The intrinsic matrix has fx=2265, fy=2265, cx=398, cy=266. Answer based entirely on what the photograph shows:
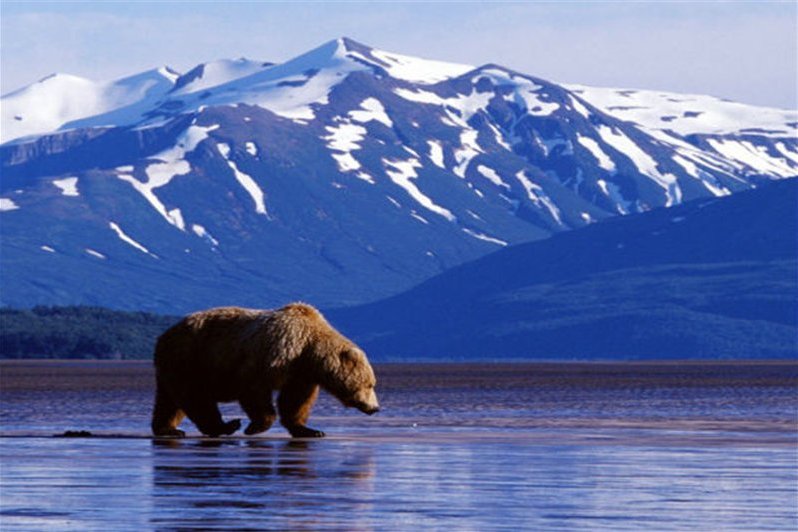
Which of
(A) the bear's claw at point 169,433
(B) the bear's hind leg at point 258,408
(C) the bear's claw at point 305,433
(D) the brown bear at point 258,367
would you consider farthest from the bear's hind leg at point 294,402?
(A) the bear's claw at point 169,433

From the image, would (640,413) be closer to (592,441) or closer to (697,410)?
(697,410)

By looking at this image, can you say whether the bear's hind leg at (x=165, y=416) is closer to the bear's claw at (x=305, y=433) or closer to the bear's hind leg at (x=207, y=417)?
the bear's hind leg at (x=207, y=417)

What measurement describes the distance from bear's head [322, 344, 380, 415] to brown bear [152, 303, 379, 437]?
0.02m

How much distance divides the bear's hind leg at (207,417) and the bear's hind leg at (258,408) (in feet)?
2.21

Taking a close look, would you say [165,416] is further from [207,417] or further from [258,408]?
[258,408]

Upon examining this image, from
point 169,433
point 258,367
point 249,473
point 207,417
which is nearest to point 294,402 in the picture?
point 258,367

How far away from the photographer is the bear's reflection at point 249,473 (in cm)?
2812

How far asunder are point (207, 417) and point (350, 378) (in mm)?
3018

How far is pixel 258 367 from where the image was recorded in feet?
144

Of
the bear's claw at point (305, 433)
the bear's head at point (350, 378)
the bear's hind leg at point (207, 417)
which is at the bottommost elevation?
the bear's claw at point (305, 433)

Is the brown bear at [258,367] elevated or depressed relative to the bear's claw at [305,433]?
elevated

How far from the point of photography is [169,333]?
149ft

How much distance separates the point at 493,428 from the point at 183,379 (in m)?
9.56

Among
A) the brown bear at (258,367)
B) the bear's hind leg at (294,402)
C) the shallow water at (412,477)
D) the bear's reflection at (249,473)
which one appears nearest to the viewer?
the shallow water at (412,477)
